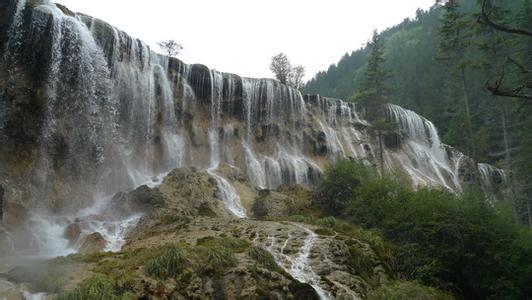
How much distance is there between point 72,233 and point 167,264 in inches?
376

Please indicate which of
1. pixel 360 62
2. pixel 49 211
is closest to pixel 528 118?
pixel 49 211

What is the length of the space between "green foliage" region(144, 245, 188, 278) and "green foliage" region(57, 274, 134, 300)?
116 cm

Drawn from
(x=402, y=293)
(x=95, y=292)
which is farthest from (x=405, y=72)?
(x=95, y=292)

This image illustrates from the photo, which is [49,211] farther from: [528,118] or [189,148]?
[528,118]

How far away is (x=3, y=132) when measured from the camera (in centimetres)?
2273

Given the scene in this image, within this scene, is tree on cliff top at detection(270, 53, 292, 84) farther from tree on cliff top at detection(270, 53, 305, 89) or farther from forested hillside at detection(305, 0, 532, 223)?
forested hillside at detection(305, 0, 532, 223)

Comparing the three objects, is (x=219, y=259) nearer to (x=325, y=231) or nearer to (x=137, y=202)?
(x=325, y=231)

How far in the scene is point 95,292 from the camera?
29.7 ft

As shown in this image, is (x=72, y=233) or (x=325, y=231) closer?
(x=325, y=231)

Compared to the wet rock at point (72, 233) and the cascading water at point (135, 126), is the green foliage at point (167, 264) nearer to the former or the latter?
the cascading water at point (135, 126)

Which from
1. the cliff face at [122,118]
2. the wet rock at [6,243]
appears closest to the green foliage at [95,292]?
Result: the wet rock at [6,243]

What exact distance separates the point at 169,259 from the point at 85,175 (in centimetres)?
1595

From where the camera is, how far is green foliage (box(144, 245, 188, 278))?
417 inches

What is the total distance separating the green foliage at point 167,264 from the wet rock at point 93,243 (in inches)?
270
